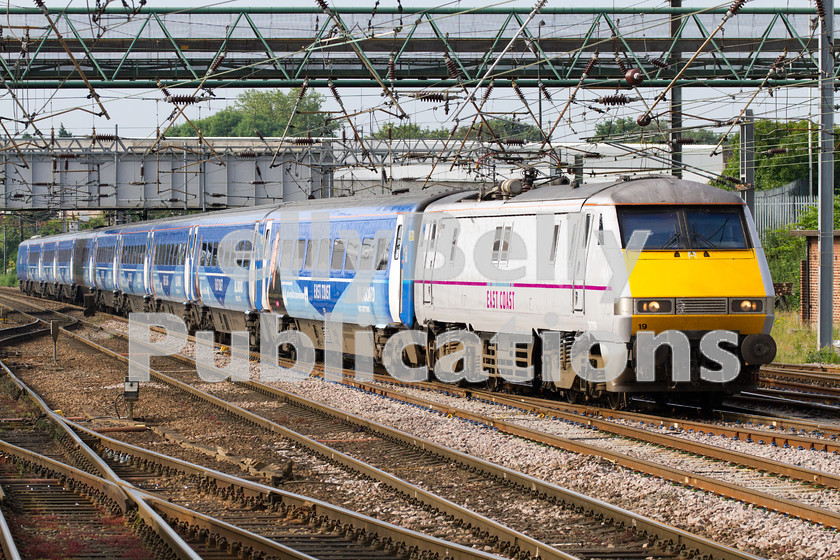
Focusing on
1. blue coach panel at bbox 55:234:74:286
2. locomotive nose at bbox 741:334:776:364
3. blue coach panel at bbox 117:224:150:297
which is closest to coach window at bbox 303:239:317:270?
locomotive nose at bbox 741:334:776:364

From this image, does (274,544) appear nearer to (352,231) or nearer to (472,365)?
(472,365)

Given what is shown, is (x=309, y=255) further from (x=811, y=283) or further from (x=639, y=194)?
(x=811, y=283)

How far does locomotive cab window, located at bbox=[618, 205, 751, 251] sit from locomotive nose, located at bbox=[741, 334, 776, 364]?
1.21 m

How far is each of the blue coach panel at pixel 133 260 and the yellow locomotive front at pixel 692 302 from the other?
23945 millimetres

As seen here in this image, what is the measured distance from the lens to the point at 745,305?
13227mm

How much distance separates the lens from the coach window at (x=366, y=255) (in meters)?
19.0

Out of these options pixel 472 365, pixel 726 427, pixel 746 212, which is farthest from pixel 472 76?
pixel 726 427

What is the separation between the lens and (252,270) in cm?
2409

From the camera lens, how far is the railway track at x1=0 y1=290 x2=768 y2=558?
25.2 feet

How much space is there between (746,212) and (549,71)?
1242 centimetres

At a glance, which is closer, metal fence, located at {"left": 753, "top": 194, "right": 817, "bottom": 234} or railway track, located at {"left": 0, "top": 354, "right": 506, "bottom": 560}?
railway track, located at {"left": 0, "top": 354, "right": 506, "bottom": 560}

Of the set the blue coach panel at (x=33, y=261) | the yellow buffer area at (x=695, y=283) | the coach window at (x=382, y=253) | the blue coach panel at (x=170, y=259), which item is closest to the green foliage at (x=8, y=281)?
the blue coach panel at (x=33, y=261)

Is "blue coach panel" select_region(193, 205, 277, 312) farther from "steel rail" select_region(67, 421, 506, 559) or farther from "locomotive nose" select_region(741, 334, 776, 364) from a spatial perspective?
"locomotive nose" select_region(741, 334, 776, 364)

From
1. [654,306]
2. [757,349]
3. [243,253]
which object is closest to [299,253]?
[243,253]
